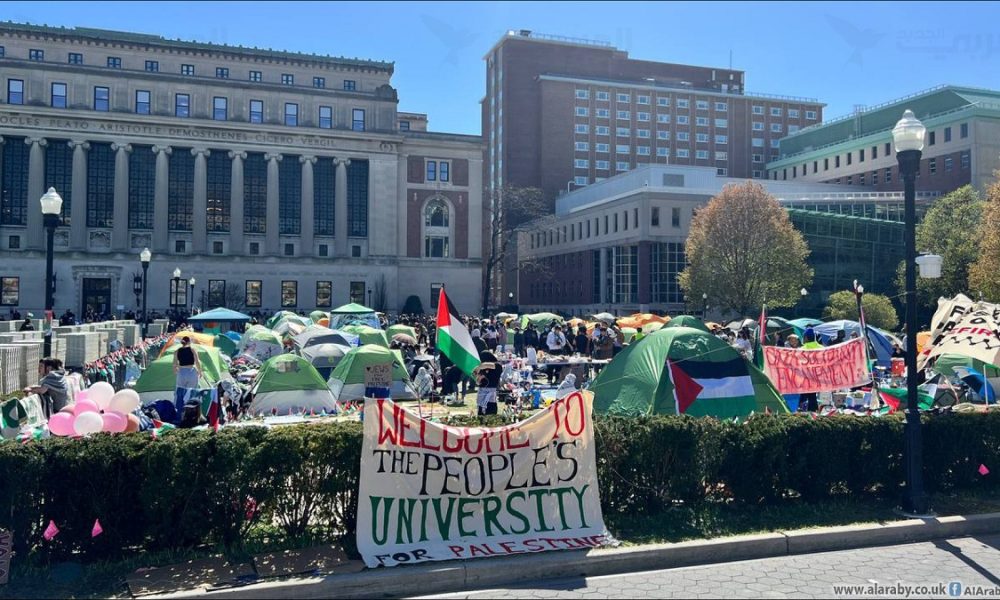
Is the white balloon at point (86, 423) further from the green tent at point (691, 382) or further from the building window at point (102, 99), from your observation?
the building window at point (102, 99)

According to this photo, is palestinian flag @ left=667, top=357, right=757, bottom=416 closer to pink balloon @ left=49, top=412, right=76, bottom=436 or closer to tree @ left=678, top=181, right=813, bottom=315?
pink balloon @ left=49, top=412, right=76, bottom=436

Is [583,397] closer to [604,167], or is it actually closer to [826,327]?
[826,327]

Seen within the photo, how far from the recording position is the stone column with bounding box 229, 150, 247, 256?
65.8m

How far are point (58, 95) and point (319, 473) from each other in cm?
6812

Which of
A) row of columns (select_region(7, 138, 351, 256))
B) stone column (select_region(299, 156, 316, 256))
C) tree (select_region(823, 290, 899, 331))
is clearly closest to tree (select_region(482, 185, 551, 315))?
row of columns (select_region(7, 138, 351, 256))

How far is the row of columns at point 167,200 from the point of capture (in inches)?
2408

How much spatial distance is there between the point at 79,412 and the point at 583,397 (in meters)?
5.93

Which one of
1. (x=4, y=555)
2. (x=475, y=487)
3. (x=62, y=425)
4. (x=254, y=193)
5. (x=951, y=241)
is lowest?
(x=4, y=555)

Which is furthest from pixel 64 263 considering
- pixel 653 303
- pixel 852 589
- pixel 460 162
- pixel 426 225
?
pixel 852 589

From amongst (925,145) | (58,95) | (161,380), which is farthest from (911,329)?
(925,145)

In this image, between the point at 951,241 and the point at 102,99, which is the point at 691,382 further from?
the point at 102,99

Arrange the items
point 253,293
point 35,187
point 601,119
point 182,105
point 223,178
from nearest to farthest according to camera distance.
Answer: point 35,187
point 182,105
point 253,293
point 223,178
point 601,119

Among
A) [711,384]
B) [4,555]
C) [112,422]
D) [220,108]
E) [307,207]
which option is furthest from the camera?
[307,207]

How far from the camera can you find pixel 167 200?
6419 cm
